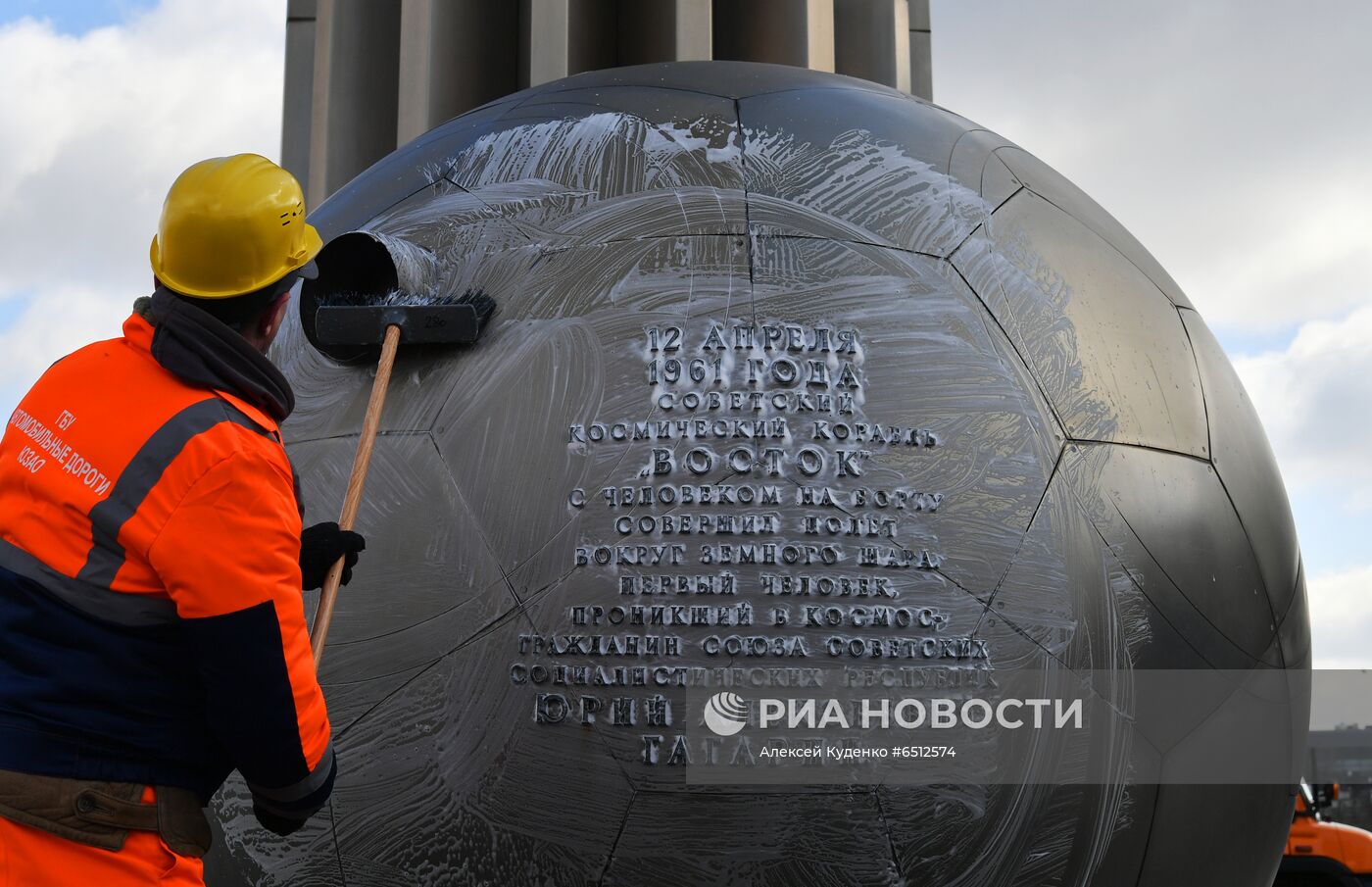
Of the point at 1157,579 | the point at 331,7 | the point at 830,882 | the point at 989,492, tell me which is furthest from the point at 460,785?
the point at 331,7

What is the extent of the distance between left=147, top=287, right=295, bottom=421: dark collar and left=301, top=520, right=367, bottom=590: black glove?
1.69 feet

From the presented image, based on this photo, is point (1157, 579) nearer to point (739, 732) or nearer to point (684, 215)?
point (739, 732)

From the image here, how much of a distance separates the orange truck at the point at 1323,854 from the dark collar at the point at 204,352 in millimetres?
10507

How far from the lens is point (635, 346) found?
311 cm

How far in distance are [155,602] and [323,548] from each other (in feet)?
2.12

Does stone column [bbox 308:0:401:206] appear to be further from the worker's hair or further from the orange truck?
the orange truck

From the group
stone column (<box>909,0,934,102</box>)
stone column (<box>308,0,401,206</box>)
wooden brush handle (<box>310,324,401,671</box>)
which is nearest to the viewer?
wooden brush handle (<box>310,324,401,671</box>)

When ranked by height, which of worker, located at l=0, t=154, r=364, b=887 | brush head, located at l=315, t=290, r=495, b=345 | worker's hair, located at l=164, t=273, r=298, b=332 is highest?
brush head, located at l=315, t=290, r=495, b=345

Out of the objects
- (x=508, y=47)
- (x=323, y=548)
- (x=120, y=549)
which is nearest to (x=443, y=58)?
(x=508, y=47)

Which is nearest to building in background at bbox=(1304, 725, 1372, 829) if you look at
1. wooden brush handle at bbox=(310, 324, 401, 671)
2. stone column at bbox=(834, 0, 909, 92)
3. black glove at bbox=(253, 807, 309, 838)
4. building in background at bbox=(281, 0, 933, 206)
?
stone column at bbox=(834, 0, 909, 92)

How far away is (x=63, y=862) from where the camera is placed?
200cm

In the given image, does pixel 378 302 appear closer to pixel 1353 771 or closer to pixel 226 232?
pixel 226 232

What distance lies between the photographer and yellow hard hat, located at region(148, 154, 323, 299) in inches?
90.3

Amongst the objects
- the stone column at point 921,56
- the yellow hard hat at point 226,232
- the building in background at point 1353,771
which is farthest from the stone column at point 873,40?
the building in background at point 1353,771
